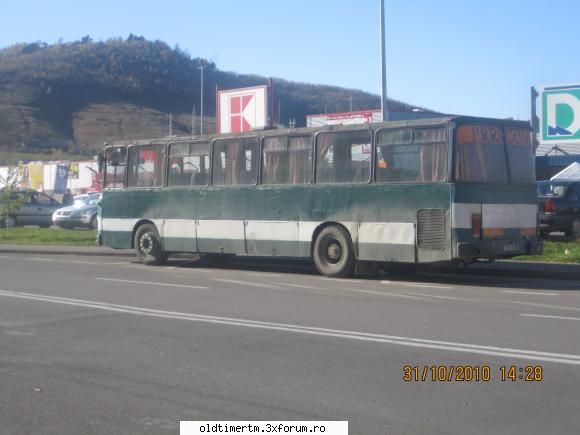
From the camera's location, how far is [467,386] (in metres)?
7.02

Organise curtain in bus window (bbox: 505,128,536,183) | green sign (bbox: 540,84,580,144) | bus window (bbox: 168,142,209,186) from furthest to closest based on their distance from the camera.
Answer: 1. green sign (bbox: 540,84,580,144)
2. bus window (bbox: 168,142,209,186)
3. curtain in bus window (bbox: 505,128,536,183)

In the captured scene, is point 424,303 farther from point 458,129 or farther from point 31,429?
point 31,429

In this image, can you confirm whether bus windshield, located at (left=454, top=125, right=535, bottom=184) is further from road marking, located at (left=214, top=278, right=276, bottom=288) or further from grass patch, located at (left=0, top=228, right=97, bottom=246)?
grass patch, located at (left=0, top=228, right=97, bottom=246)

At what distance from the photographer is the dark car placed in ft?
74.0

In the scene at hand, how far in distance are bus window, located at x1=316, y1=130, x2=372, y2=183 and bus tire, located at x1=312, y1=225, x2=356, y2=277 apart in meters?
1.03

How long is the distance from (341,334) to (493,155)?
6798 mm

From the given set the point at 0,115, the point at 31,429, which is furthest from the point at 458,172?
the point at 0,115

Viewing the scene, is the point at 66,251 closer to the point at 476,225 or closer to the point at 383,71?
the point at 383,71

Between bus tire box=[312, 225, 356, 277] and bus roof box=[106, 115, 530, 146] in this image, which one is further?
bus tire box=[312, 225, 356, 277]

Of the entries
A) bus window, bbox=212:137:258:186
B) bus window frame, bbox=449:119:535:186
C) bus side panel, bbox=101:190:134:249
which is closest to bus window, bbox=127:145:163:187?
bus side panel, bbox=101:190:134:249

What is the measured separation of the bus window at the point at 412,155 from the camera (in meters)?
14.7

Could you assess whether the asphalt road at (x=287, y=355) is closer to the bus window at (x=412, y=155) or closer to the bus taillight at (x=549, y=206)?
the bus window at (x=412, y=155)

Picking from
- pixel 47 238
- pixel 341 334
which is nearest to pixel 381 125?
pixel 341 334

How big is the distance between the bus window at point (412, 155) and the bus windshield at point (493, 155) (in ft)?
1.03
